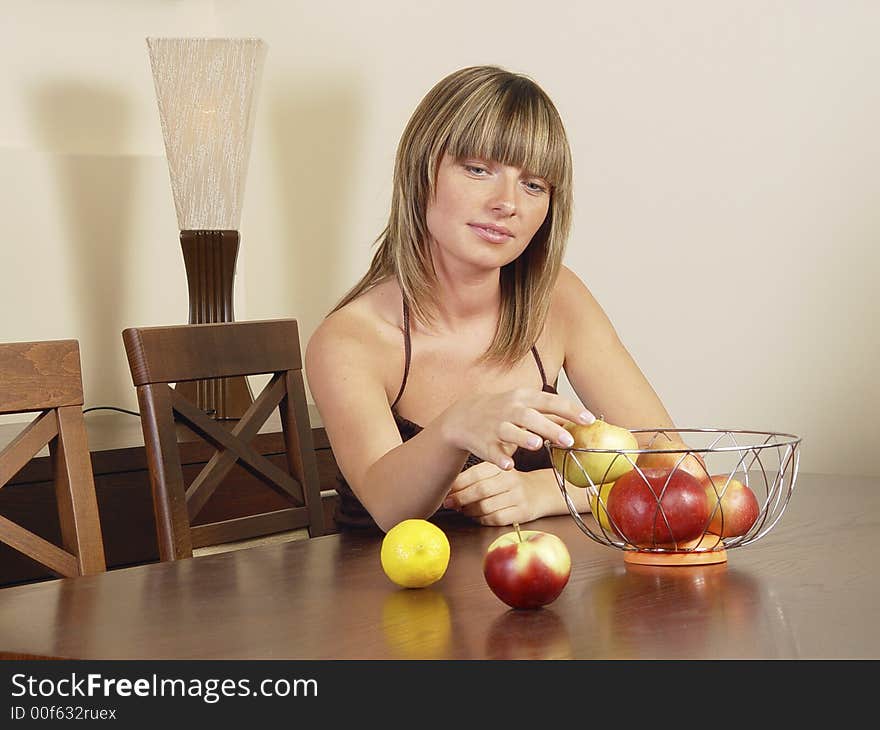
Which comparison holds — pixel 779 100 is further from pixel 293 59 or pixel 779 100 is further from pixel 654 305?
pixel 293 59

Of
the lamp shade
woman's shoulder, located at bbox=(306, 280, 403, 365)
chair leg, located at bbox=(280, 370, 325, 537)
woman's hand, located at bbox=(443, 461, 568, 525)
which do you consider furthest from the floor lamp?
woman's hand, located at bbox=(443, 461, 568, 525)

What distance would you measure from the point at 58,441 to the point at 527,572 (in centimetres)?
74

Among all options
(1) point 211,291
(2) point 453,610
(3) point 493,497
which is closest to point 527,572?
(2) point 453,610

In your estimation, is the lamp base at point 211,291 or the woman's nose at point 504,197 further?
the lamp base at point 211,291

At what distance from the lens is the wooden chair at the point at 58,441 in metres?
1.38

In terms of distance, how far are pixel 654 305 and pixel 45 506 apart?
117 centimetres

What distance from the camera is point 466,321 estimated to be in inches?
68.5

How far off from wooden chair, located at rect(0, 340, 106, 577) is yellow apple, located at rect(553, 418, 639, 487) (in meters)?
0.61

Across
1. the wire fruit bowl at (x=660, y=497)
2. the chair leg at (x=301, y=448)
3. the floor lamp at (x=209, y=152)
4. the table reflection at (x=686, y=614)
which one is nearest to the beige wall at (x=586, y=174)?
the floor lamp at (x=209, y=152)

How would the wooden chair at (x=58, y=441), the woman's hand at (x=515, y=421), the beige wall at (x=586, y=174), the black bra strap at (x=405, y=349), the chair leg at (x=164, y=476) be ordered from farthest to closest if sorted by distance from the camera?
the beige wall at (x=586, y=174) < the black bra strap at (x=405, y=349) < the chair leg at (x=164, y=476) < the wooden chair at (x=58, y=441) < the woman's hand at (x=515, y=421)

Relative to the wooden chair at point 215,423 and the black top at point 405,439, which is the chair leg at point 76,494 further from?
the black top at point 405,439

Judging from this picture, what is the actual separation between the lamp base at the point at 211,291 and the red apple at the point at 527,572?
173 cm

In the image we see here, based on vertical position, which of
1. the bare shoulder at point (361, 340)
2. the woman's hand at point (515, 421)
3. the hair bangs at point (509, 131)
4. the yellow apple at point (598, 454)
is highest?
the hair bangs at point (509, 131)
